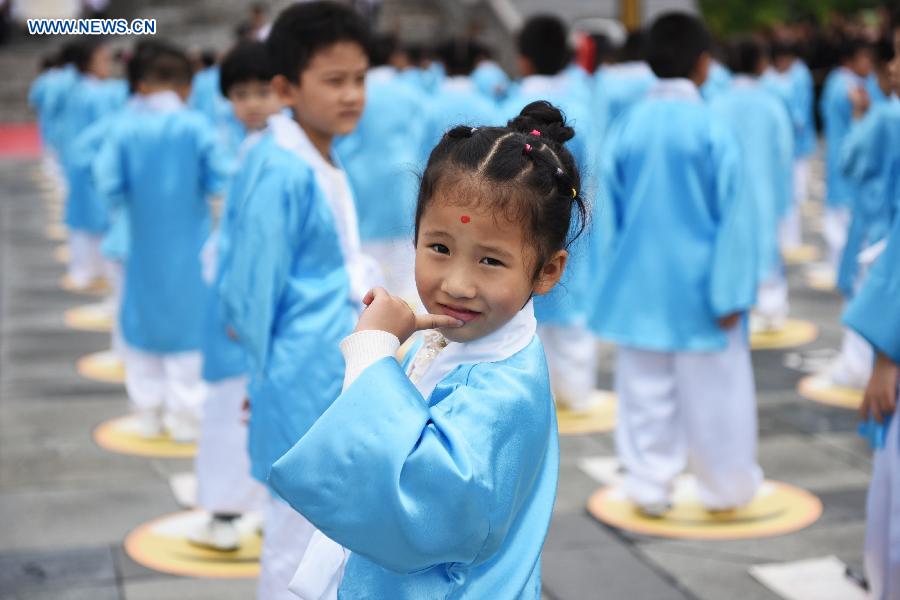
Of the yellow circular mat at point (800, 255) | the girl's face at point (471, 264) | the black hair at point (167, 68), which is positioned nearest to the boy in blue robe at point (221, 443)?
the black hair at point (167, 68)

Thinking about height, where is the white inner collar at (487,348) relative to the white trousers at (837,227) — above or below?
above

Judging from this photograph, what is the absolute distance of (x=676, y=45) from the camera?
5094 millimetres

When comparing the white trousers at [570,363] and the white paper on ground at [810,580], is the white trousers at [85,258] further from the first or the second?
the white paper on ground at [810,580]

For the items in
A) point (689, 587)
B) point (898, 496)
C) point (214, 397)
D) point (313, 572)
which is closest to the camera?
point (313, 572)

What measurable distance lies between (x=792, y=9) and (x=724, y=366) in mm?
27491

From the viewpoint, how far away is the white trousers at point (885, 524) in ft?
11.4

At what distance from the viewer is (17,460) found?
588 cm

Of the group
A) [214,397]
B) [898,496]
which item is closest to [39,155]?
[214,397]

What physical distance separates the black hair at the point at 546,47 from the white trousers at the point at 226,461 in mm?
2995

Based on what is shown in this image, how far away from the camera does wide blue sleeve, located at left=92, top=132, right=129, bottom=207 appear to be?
20.2 feet

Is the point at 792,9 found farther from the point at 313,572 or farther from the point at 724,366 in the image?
the point at 313,572

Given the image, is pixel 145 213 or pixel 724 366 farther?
pixel 145 213

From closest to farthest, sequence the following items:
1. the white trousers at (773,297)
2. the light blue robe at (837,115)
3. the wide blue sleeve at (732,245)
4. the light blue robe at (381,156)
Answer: the wide blue sleeve at (732,245), the white trousers at (773,297), the light blue robe at (381,156), the light blue robe at (837,115)

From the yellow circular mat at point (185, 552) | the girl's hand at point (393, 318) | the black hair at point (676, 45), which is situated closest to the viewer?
the girl's hand at point (393, 318)
